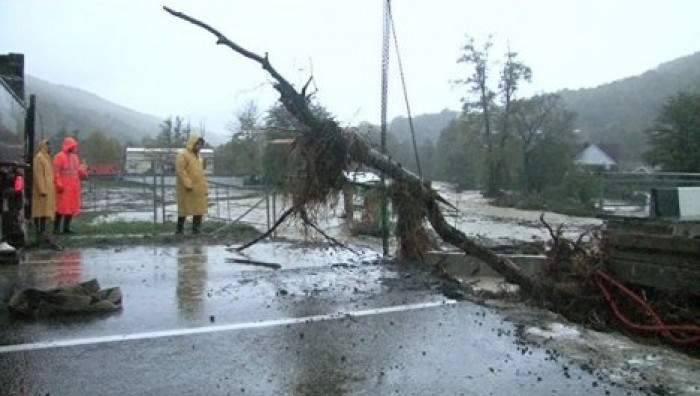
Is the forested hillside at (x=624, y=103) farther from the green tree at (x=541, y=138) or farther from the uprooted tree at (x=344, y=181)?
the uprooted tree at (x=344, y=181)

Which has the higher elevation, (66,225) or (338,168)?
(338,168)

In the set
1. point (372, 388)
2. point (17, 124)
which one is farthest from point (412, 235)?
point (17, 124)

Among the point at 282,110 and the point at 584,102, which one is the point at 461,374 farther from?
the point at 584,102

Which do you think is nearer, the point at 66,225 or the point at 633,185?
the point at 66,225

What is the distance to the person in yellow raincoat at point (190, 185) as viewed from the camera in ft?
39.5

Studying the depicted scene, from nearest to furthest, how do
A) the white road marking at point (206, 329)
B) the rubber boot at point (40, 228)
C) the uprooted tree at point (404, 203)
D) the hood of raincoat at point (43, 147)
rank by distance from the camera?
the white road marking at point (206, 329) → the uprooted tree at point (404, 203) → the rubber boot at point (40, 228) → the hood of raincoat at point (43, 147)

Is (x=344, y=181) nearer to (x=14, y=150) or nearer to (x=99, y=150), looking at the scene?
(x=14, y=150)

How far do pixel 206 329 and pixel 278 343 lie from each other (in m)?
0.75

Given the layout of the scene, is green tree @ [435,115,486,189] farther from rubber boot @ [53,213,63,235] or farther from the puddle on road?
the puddle on road

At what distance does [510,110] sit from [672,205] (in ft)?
131

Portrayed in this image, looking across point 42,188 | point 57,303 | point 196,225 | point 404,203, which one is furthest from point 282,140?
point 42,188

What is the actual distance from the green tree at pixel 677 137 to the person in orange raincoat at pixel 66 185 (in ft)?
86.3

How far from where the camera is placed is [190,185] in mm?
12047

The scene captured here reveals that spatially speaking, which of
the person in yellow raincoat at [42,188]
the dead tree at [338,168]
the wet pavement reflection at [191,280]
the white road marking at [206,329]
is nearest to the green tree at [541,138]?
the person in yellow raincoat at [42,188]
